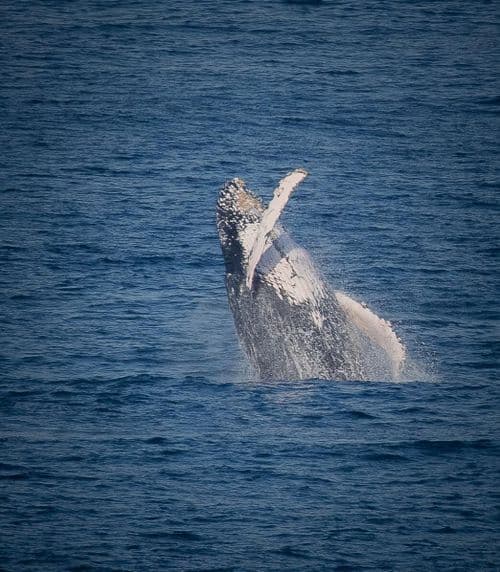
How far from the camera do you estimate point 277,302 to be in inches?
927

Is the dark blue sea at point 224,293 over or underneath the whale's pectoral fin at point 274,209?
underneath

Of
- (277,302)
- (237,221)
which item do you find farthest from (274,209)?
(277,302)

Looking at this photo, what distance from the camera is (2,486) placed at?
2338 cm

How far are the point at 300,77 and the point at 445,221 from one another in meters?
25.9

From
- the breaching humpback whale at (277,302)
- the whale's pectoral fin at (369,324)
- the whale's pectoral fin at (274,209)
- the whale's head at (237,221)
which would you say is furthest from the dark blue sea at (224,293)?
the whale's pectoral fin at (274,209)

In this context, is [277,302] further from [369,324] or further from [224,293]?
[224,293]

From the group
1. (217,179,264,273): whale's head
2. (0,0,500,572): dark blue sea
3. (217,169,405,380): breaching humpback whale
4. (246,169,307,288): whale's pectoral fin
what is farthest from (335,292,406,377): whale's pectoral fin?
(246,169,307,288): whale's pectoral fin

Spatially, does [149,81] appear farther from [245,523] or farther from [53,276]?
[245,523]

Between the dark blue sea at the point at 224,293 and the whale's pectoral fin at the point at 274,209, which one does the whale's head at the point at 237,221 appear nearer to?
the whale's pectoral fin at the point at 274,209

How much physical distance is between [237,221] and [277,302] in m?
1.81

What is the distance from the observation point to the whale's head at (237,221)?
75.8ft

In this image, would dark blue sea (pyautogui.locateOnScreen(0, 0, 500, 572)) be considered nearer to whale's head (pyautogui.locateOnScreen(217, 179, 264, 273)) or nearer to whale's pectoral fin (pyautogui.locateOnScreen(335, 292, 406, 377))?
whale's pectoral fin (pyautogui.locateOnScreen(335, 292, 406, 377))

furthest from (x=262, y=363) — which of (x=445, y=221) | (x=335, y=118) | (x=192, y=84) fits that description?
(x=192, y=84)

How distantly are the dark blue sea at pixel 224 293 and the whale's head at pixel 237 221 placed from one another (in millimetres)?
3389
